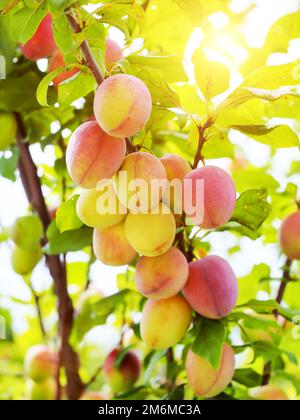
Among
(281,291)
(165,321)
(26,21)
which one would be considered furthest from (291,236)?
(26,21)

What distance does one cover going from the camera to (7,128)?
3.40 ft

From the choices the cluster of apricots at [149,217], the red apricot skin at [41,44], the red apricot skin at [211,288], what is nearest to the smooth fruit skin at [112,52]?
the cluster of apricots at [149,217]

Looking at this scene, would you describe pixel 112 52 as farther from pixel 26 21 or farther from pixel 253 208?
pixel 253 208

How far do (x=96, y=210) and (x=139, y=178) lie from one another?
9cm

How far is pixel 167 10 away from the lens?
0.92m

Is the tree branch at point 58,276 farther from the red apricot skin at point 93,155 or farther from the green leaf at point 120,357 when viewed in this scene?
the red apricot skin at point 93,155

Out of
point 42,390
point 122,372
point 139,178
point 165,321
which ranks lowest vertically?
point 42,390

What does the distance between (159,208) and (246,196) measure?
16 cm

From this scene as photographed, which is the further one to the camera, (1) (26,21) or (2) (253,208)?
(2) (253,208)

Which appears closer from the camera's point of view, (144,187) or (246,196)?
(144,187)

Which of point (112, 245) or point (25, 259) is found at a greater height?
point (112, 245)

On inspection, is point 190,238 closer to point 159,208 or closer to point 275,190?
point 159,208

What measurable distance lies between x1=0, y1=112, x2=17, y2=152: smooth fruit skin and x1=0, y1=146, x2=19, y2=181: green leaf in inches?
0.9
